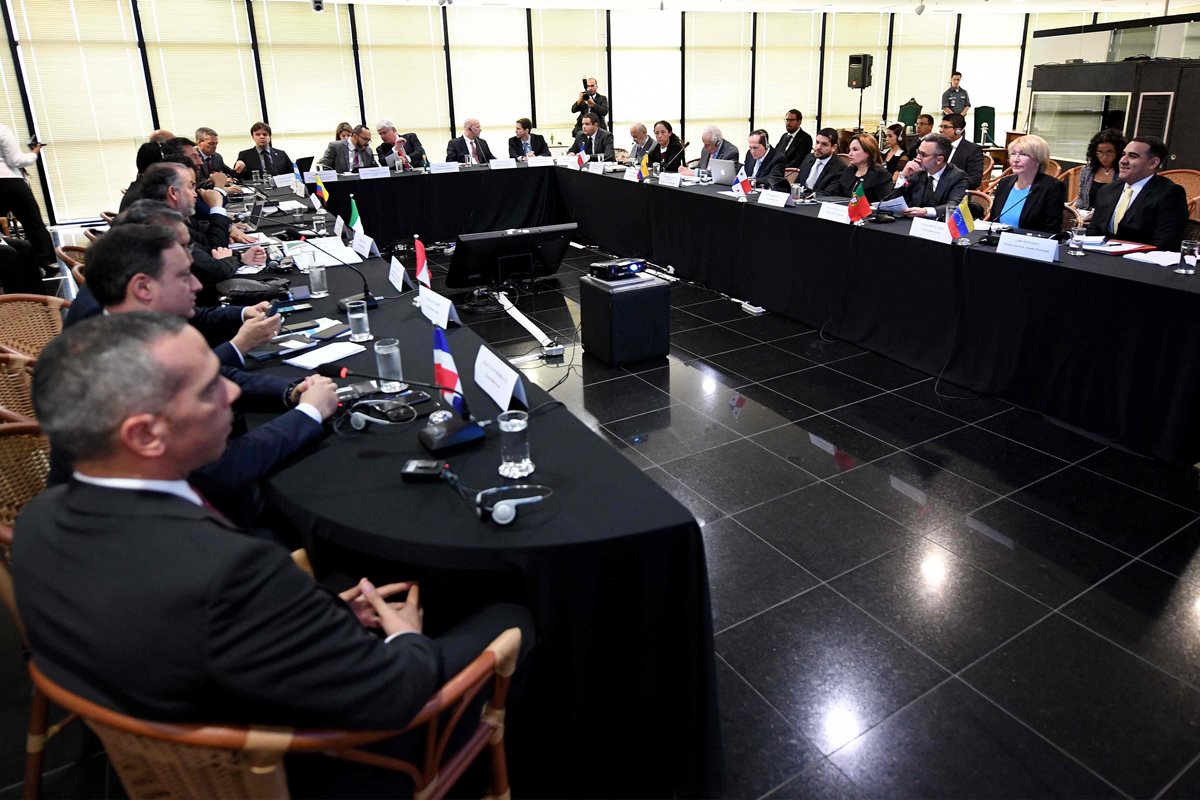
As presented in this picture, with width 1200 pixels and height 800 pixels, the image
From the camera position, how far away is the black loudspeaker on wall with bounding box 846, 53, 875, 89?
10.6 m

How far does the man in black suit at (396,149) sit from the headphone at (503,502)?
6.68 metres

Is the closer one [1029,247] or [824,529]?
[824,529]

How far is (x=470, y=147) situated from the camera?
8.23 meters

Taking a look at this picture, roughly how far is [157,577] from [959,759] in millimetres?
1722

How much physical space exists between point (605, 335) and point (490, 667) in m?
3.12

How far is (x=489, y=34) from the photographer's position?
986 cm

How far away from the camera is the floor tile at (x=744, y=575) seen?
2.27m

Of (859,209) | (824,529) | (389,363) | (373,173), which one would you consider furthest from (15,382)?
(373,173)

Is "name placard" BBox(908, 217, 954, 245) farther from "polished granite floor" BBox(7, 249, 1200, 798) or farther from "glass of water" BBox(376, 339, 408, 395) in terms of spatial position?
Result: "glass of water" BBox(376, 339, 408, 395)

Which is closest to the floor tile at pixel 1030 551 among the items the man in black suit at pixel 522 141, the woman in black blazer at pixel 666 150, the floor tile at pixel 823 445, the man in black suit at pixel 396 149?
the floor tile at pixel 823 445

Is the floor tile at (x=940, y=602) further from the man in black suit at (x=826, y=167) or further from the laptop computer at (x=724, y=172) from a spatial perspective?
the laptop computer at (x=724, y=172)

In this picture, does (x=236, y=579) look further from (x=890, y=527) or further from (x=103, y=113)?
(x=103, y=113)

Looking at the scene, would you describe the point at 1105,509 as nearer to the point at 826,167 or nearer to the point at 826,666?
the point at 826,666

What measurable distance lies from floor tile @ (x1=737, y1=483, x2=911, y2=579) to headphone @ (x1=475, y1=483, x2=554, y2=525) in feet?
4.01
